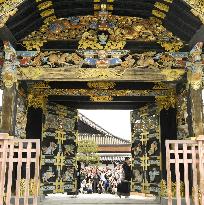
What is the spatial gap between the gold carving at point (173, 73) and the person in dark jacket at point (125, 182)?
4.59 meters

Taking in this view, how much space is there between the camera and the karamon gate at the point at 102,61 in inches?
329

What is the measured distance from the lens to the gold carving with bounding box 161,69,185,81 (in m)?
9.00

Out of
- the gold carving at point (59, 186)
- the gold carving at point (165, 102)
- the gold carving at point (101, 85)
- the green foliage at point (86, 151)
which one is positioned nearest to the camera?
the gold carving at point (101, 85)

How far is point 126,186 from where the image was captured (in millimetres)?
11750

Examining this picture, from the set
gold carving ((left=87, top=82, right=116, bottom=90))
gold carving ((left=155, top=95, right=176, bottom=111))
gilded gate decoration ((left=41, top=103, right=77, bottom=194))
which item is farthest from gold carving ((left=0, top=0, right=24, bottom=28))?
gold carving ((left=155, top=95, right=176, bottom=111))

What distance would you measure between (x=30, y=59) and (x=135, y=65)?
9.54 feet

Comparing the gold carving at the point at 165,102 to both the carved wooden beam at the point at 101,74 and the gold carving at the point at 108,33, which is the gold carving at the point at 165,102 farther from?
the gold carving at the point at 108,33

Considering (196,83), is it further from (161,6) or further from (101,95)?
(101,95)

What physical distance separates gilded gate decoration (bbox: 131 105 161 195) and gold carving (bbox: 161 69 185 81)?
2397mm

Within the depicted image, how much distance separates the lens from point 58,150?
11359 millimetres

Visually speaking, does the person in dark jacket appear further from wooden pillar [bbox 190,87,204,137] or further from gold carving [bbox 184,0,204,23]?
gold carving [bbox 184,0,204,23]

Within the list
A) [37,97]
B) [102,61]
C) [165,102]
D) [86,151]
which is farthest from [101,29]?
[86,151]

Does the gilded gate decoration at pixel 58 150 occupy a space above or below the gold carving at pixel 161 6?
below

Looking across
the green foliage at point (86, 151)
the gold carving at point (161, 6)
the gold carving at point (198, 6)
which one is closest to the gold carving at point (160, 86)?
the gold carving at point (161, 6)
